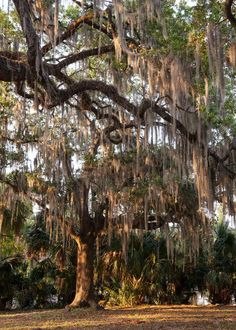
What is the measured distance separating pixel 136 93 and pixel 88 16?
9.38ft

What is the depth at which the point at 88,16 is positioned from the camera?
755 cm

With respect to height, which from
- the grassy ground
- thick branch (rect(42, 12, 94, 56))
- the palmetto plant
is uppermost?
thick branch (rect(42, 12, 94, 56))

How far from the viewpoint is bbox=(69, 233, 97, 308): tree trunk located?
13.2 metres

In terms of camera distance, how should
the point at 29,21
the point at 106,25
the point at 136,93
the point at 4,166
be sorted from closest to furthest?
the point at 29,21 < the point at 106,25 < the point at 136,93 < the point at 4,166

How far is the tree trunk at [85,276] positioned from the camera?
13156mm

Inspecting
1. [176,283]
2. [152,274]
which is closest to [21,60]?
[152,274]

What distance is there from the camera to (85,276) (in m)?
13.3

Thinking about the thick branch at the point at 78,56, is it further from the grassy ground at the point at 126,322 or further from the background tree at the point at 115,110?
the grassy ground at the point at 126,322

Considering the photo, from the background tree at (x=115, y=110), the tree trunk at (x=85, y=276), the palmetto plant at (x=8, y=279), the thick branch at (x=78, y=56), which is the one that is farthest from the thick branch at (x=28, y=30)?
the palmetto plant at (x=8, y=279)

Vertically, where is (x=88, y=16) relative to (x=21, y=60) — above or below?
above

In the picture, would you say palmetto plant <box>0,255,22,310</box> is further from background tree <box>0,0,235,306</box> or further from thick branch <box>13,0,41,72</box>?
thick branch <box>13,0,41,72</box>

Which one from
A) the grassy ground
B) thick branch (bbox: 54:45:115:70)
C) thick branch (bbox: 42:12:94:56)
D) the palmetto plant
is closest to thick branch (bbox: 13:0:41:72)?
thick branch (bbox: 54:45:115:70)

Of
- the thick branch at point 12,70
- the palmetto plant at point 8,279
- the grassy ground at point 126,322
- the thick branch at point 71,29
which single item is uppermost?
the thick branch at point 71,29

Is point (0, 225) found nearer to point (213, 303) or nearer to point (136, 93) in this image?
point (136, 93)
